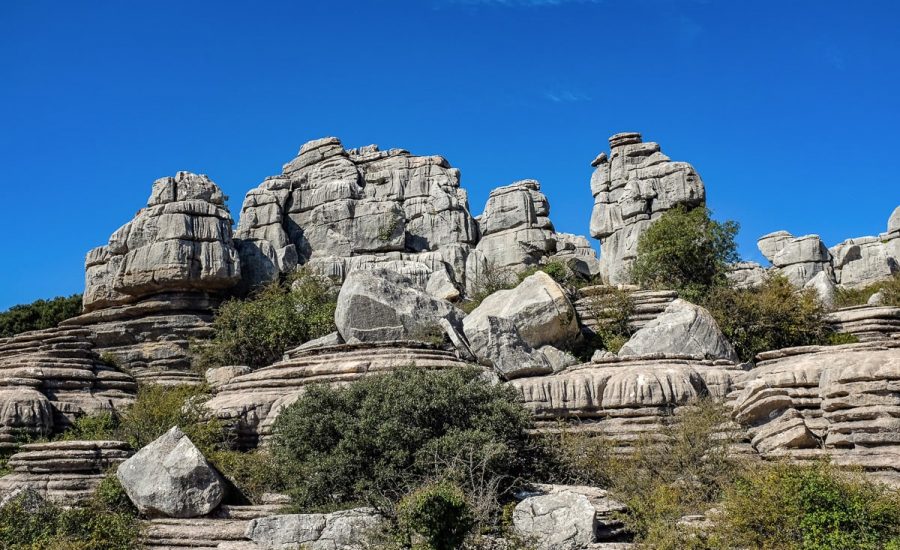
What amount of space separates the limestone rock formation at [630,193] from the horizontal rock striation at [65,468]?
23.3 meters

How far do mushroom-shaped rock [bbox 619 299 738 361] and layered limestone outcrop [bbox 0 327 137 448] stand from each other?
1200 cm

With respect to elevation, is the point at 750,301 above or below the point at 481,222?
below

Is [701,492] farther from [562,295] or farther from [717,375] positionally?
[562,295]

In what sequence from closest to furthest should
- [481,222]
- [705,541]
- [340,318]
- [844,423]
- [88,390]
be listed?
[705,541], [844,423], [88,390], [340,318], [481,222]

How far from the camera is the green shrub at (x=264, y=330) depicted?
88.0 ft

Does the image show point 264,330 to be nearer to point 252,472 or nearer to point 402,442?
point 252,472

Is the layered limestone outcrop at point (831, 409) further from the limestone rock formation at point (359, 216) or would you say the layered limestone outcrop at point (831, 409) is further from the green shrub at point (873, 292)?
the limestone rock formation at point (359, 216)

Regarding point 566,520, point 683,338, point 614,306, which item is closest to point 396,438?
point 566,520

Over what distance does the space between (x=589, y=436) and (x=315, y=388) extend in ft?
15.6

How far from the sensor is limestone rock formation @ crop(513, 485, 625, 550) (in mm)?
10938

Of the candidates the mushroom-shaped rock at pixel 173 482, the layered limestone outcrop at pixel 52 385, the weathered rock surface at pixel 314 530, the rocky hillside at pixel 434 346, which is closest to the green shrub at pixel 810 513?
the rocky hillside at pixel 434 346

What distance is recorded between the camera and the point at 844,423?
12.3 metres

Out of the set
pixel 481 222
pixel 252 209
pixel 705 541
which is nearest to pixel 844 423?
pixel 705 541

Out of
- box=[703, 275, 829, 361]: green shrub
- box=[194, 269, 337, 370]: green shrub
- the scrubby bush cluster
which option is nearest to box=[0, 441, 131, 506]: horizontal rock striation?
the scrubby bush cluster
